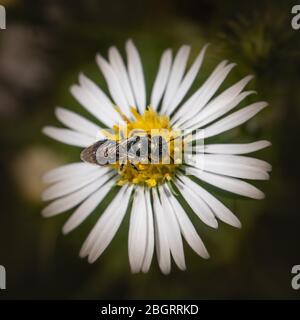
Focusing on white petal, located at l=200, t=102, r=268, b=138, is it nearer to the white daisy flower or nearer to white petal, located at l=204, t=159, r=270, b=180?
the white daisy flower

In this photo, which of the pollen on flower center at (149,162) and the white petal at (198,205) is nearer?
the white petal at (198,205)

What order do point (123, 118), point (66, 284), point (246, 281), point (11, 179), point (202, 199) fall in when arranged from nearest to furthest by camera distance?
point (202, 199) < point (123, 118) < point (246, 281) < point (66, 284) < point (11, 179)

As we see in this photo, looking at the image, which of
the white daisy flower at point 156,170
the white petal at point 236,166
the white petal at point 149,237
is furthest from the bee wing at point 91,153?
the white petal at point 236,166

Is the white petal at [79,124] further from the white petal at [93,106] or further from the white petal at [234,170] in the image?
the white petal at [234,170]

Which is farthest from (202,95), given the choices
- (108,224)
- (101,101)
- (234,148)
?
(108,224)

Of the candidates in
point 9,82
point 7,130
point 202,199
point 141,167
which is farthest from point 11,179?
point 202,199

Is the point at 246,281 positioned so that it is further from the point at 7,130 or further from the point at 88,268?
the point at 7,130
